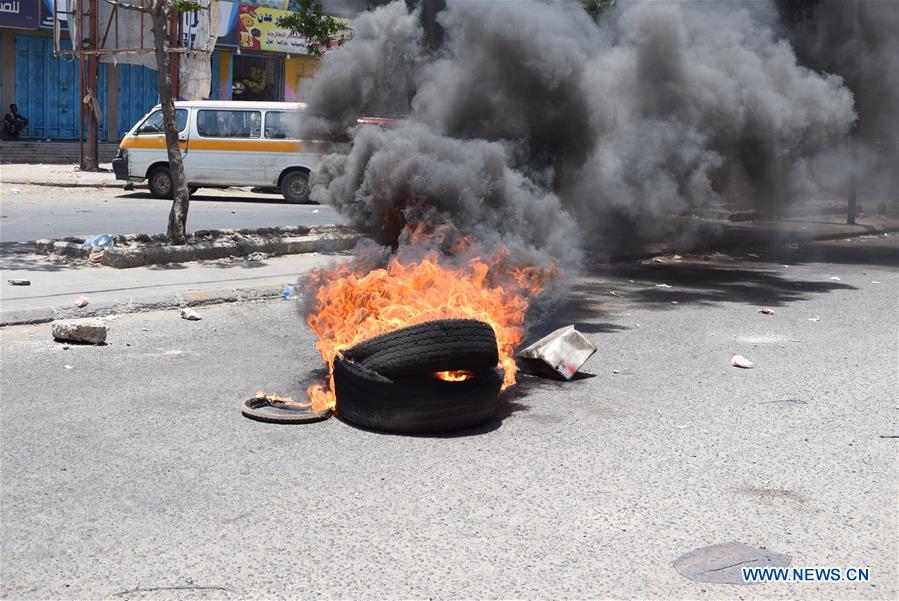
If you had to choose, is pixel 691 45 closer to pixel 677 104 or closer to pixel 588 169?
pixel 677 104

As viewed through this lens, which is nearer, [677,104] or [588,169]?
[588,169]

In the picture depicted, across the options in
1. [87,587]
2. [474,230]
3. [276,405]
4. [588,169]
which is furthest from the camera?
[588,169]

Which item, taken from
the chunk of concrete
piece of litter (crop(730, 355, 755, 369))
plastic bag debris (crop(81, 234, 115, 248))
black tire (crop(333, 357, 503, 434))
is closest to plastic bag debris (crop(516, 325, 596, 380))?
black tire (crop(333, 357, 503, 434))

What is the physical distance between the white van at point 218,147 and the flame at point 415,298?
43.2 ft

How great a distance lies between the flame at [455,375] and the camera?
5257 millimetres

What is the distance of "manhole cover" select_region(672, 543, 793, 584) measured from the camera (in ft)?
11.8

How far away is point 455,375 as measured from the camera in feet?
17.6

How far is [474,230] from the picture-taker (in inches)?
249

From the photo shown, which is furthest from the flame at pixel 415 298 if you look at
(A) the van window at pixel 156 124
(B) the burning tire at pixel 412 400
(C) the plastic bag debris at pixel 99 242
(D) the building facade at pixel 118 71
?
(D) the building facade at pixel 118 71

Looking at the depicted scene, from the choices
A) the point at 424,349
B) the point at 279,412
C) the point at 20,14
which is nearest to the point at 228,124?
the point at 20,14

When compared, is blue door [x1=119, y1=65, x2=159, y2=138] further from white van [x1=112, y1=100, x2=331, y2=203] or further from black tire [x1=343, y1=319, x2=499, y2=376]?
black tire [x1=343, y1=319, x2=499, y2=376]

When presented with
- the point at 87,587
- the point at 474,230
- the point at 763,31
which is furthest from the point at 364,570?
the point at 763,31

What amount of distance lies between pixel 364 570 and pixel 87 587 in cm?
95

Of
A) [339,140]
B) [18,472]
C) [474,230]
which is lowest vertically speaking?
[18,472]
